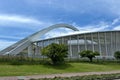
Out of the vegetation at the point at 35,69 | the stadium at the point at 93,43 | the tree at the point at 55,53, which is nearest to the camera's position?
the vegetation at the point at 35,69

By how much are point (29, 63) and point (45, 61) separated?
3.21 m

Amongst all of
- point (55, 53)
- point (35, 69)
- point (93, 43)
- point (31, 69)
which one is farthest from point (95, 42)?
point (31, 69)

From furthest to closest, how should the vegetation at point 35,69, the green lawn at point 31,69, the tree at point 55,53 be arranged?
the tree at point 55,53 → the vegetation at point 35,69 → the green lawn at point 31,69

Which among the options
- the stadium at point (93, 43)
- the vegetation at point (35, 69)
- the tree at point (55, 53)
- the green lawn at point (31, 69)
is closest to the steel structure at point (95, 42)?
the stadium at point (93, 43)

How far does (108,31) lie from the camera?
76.6 m

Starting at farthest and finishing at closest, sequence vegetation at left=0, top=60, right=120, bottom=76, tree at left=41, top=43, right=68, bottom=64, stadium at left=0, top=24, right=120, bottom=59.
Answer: stadium at left=0, top=24, right=120, bottom=59, tree at left=41, top=43, right=68, bottom=64, vegetation at left=0, top=60, right=120, bottom=76

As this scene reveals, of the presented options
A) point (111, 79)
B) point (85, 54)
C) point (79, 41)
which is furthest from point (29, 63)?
point (79, 41)

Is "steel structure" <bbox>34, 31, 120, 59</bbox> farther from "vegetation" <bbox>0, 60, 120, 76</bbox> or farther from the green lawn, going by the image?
the green lawn

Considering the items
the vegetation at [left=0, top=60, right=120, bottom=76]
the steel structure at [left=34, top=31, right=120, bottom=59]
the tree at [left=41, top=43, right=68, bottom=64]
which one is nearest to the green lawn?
the vegetation at [left=0, top=60, right=120, bottom=76]

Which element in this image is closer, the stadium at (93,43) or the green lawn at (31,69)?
the green lawn at (31,69)

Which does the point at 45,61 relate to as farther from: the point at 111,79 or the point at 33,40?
the point at 33,40

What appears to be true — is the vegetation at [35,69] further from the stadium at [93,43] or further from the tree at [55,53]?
the stadium at [93,43]

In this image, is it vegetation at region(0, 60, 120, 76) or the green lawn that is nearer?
the green lawn

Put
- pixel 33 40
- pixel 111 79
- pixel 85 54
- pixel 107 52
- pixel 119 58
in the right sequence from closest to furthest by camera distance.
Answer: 1. pixel 111 79
2. pixel 85 54
3. pixel 119 58
4. pixel 107 52
5. pixel 33 40
